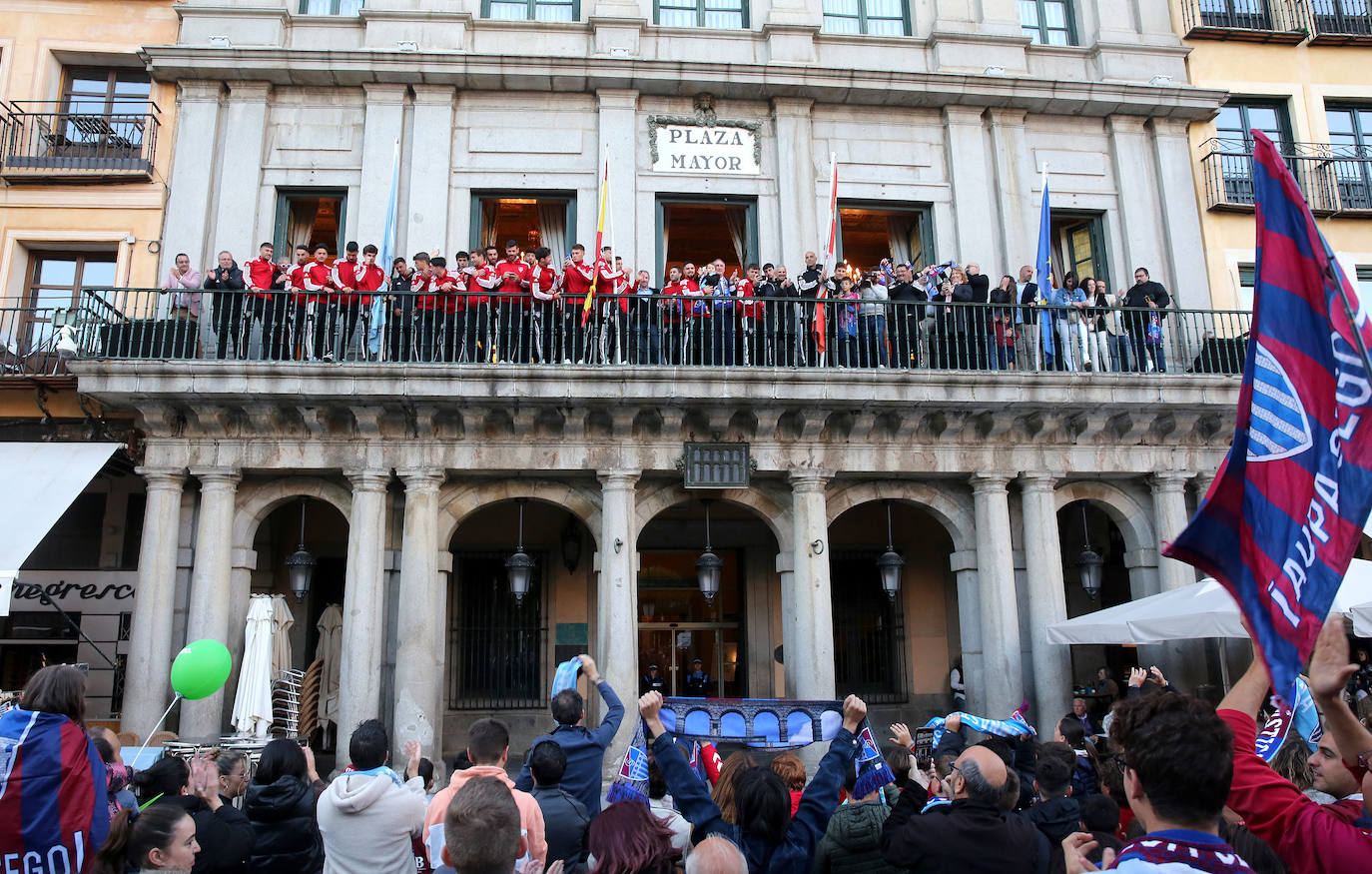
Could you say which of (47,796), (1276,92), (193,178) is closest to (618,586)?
(193,178)

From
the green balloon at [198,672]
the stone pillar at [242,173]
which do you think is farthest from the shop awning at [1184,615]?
the stone pillar at [242,173]

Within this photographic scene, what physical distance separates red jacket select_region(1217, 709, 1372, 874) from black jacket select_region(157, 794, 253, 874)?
435 centimetres

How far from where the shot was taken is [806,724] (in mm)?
8586

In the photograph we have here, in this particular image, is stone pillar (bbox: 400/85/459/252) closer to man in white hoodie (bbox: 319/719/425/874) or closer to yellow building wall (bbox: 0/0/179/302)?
yellow building wall (bbox: 0/0/179/302)

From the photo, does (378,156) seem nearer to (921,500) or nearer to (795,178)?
(795,178)

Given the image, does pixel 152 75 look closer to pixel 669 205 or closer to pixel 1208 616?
pixel 669 205

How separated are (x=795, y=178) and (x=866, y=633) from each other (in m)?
7.83

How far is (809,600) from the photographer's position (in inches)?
555

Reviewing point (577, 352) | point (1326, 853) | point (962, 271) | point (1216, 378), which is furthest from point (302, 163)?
point (1326, 853)

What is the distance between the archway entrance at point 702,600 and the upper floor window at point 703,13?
8.18 m

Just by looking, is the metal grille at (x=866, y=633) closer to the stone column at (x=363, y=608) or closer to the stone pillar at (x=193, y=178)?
the stone column at (x=363, y=608)

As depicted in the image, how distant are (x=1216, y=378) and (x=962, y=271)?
3.79 m

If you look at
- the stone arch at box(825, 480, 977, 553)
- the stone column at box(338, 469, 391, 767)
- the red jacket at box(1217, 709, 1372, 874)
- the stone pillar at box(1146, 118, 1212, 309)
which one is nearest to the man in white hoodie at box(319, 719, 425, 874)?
the red jacket at box(1217, 709, 1372, 874)

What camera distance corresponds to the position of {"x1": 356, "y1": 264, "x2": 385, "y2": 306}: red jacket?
1388 cm
